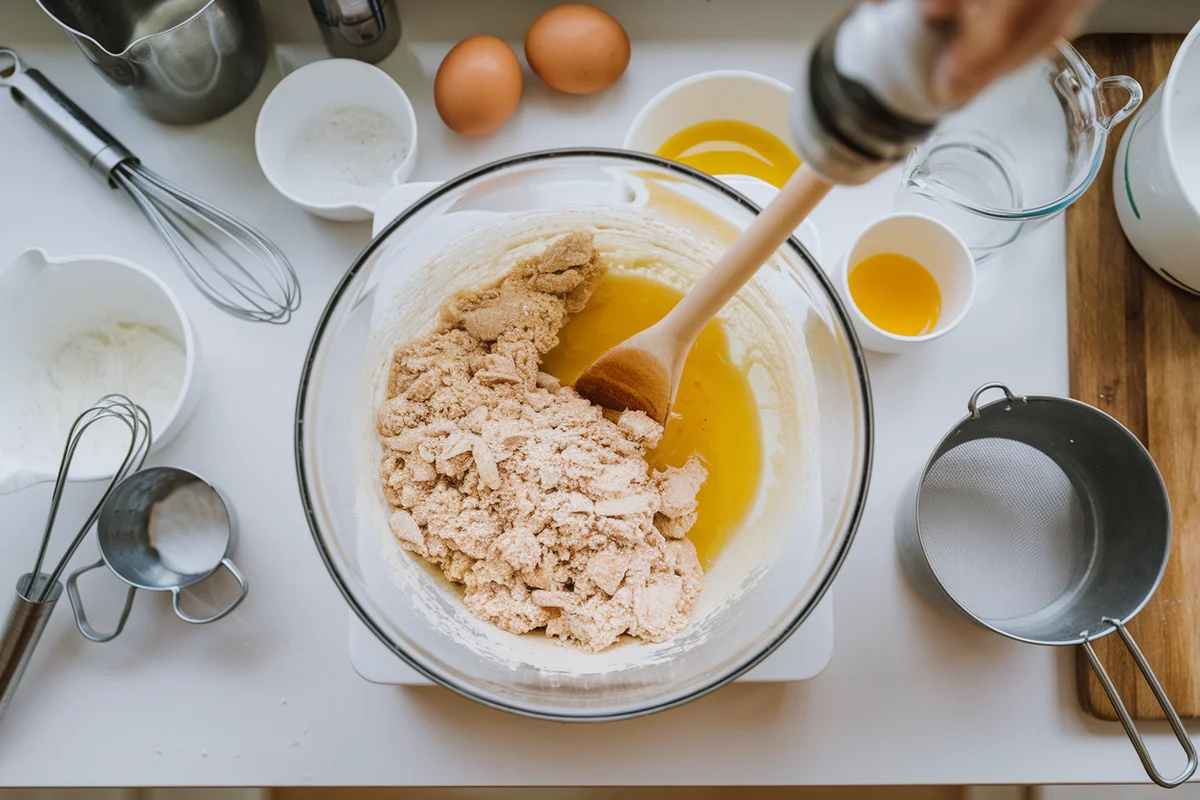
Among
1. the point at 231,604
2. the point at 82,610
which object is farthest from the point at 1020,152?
the point at 82,610

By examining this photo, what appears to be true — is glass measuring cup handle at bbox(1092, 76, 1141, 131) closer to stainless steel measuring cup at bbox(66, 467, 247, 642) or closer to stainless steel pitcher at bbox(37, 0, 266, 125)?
stainless steel pitcher at bbox(37, 0, 266, 125)

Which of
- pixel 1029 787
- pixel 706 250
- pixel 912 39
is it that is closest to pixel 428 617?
A: pixel 706 250

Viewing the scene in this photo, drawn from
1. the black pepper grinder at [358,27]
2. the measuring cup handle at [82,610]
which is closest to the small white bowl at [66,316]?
the measuring cup handle at [82,610]

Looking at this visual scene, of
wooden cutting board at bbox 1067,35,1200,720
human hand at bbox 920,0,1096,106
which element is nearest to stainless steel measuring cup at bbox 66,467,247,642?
human hand at bbox 920,0,1096,106

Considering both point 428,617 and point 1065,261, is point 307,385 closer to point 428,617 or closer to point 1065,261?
point 428,617

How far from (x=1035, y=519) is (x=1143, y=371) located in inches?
10.2

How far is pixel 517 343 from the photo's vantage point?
39.9 inches

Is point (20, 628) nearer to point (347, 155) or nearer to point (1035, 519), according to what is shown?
point (347, 155)

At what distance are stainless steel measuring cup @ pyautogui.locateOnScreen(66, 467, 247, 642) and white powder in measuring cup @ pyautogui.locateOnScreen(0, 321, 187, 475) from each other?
0.06 metres

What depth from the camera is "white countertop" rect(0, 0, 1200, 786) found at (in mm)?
1108

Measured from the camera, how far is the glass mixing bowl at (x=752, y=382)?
0.90m

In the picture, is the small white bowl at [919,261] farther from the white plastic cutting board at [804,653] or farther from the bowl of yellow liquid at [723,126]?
the white plastic cutting board at [804,653]

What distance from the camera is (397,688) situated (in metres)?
1.12

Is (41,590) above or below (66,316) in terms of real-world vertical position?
below
